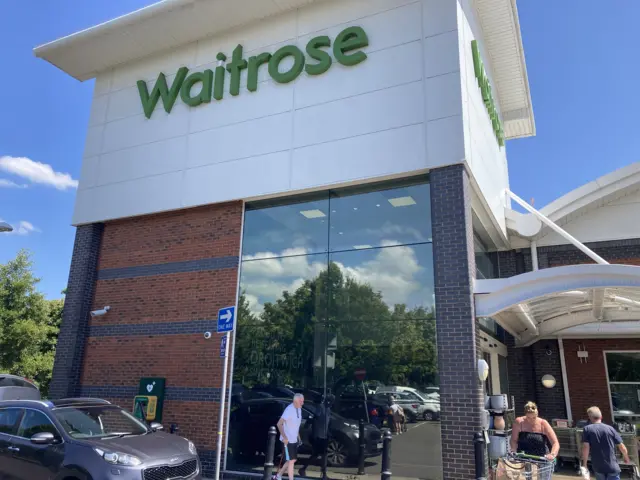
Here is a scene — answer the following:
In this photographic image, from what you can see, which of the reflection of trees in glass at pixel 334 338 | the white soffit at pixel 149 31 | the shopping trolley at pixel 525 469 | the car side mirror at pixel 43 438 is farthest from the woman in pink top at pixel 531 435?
the white soffit at pixel 149 31

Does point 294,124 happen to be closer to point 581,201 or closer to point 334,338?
point 334,338

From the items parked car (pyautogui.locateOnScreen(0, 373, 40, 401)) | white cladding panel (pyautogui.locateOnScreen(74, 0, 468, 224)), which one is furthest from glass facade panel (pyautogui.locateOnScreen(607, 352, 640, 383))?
parked car (pyautogui.locateOnScreen(0, 373, 40, 401))

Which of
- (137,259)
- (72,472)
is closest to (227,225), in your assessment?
(137,259)

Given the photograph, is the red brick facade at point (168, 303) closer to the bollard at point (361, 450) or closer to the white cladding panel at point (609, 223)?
the bollard at point (361, 450)

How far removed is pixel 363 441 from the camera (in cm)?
951

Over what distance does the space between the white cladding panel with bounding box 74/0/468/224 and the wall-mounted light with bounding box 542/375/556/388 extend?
5316 mm

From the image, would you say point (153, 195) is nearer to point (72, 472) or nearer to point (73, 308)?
point (73, 308)

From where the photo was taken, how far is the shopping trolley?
21.5 ft

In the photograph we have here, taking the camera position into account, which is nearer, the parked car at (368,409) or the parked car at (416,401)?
the parked car at (416,401)

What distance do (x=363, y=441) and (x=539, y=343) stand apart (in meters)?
7.11

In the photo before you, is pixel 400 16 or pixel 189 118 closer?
pixel 400 16

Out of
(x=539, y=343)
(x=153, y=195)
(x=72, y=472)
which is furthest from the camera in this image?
(x=539, y=343)

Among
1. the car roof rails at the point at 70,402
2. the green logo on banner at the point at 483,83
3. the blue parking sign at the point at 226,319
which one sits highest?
the green logo on banner at the point at 483,83

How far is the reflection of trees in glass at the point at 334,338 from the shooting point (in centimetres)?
967
